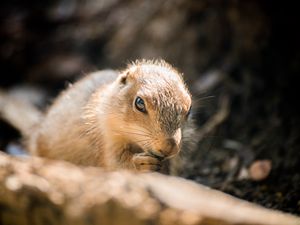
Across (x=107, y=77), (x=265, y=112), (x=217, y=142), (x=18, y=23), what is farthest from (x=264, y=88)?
(x=18, y=23)

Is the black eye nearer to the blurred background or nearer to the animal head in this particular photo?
the animal head

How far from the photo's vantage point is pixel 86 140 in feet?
15.7

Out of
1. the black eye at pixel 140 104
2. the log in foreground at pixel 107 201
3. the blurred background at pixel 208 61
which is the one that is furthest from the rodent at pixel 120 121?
the log in foreground at pixel 107 201

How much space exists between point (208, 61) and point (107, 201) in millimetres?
4798

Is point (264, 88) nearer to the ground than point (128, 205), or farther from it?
farther from it

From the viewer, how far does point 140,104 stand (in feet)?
13.8

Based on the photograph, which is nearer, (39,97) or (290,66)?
(290,66)

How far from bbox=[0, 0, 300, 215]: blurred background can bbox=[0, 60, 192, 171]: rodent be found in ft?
2.96

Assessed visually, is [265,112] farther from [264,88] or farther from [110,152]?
[110,152]

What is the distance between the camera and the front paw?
13.7 ft

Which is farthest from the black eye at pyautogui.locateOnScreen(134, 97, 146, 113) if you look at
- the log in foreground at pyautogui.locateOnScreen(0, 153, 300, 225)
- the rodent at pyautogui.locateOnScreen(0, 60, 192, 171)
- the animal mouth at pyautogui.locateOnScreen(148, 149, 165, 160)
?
the log in foreground at pyautogui.locateOnScreen(0, 153, 300, 225)

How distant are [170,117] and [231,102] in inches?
103

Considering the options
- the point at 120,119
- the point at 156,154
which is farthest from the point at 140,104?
the point at 156,154

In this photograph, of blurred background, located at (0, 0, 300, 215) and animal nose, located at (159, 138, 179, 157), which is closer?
animal nose, located at (159, 138, 179, 157)
